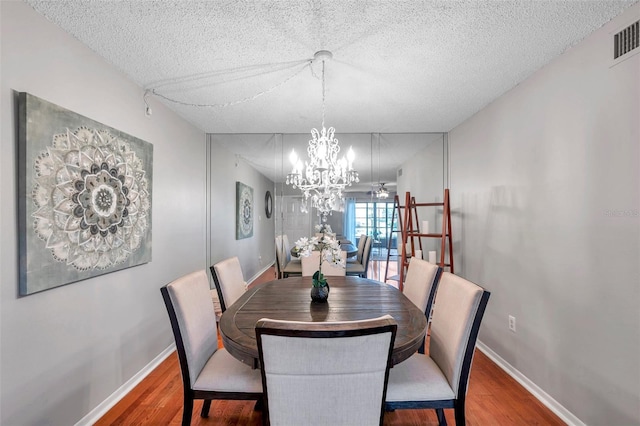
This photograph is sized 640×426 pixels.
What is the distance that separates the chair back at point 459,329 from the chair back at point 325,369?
559 mm

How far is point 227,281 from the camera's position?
2135mm

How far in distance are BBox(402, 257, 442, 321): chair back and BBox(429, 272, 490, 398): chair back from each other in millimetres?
295

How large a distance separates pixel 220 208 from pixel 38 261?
252 cm

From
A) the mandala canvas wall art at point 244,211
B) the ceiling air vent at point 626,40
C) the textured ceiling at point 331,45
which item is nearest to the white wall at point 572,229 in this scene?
the ceiling air vent at point 626,40

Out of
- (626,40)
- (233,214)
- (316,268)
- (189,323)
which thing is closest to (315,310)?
(189,323)

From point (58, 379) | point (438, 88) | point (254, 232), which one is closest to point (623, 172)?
point (438, 88)

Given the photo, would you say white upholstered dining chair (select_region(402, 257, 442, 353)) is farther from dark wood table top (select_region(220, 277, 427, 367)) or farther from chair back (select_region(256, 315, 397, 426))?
chair back (select_region(256, 315, 397, 426))

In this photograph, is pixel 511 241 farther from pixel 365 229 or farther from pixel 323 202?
pixel 365 229

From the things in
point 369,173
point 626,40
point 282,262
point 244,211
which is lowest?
point 282,262

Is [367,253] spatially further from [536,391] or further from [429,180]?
[536,391]

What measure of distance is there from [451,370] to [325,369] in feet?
2.67

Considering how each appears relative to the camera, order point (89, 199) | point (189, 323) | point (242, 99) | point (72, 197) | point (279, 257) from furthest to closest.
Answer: point (279, 257), point (242, 99), point (89, 199), point (72, 197), point (189, 323)

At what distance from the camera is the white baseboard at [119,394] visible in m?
1.80

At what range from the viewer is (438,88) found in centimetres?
241
